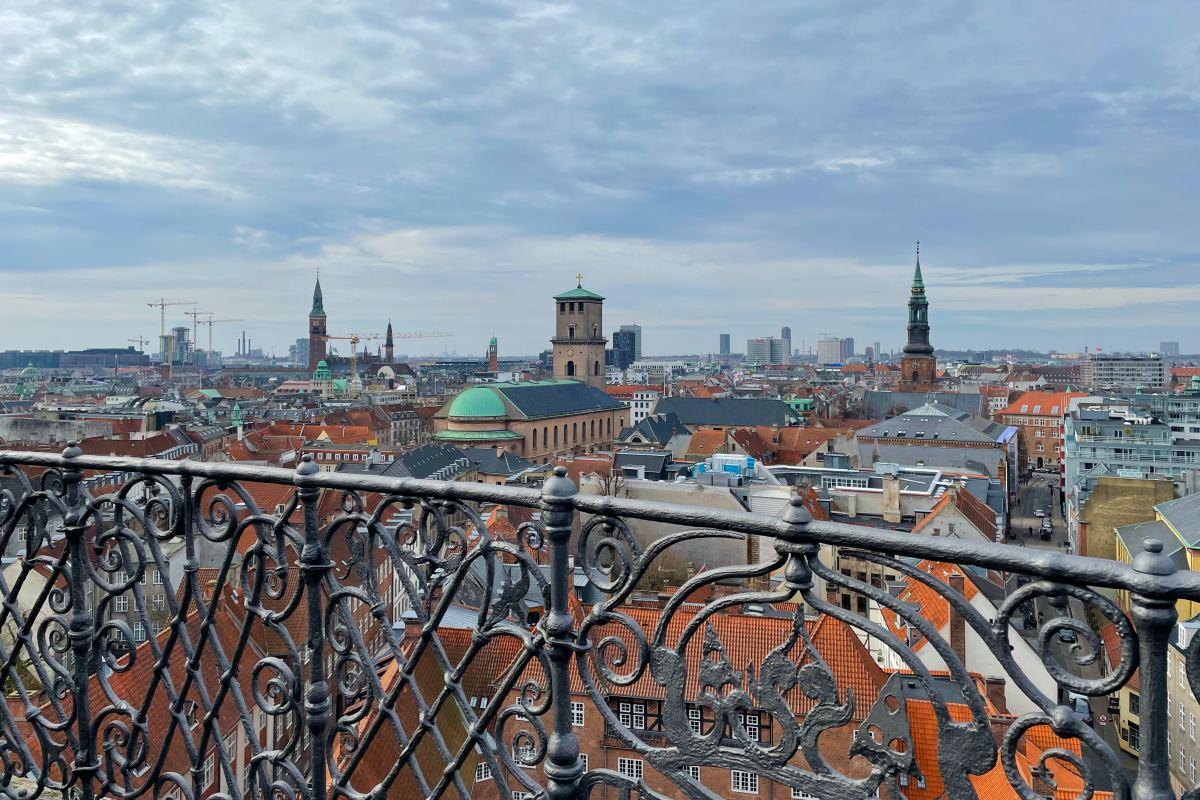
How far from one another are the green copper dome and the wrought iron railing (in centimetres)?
7159

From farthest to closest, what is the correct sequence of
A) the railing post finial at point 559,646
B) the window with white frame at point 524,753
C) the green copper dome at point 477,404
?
the green copper dome at point 477,404, the window with white frame at point 524,753, the railing post finial at point 559,646

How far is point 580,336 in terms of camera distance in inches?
4119

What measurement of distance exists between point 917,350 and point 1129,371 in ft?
303

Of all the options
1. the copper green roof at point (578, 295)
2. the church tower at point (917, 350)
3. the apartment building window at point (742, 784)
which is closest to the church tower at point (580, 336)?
the copper green roof at point (578, 295)

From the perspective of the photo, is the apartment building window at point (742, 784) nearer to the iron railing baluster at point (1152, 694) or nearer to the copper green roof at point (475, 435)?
the iron railing baluster at point (1152, 694)

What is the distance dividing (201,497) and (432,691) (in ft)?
23.1

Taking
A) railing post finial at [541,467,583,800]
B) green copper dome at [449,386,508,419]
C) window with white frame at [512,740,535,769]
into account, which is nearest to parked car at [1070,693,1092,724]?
railing post finial at [541,467,583,800]

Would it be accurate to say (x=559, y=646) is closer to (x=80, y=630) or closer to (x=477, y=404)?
(x=80, y=630)

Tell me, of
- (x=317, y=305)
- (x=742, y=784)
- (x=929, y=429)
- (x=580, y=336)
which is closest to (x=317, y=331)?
(x=317, y=305)

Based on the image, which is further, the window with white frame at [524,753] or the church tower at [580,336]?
the church tower at [580,336]

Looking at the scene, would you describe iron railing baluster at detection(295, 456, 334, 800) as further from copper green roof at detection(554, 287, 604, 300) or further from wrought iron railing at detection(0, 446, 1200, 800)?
copper green roof at detection(554, 287, 604, 300)

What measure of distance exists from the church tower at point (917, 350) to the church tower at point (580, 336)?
37.1 m

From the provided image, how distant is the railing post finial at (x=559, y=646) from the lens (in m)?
2.58

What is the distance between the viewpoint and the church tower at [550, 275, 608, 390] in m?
104
